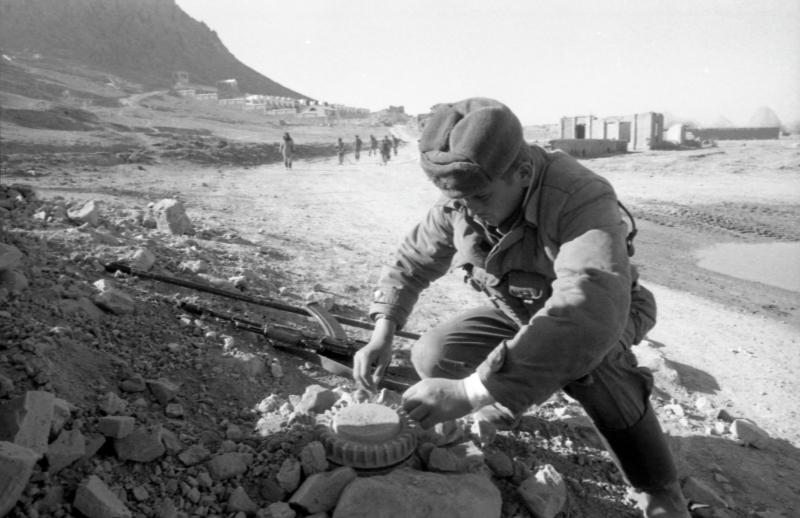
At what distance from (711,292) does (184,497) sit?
5.36 m

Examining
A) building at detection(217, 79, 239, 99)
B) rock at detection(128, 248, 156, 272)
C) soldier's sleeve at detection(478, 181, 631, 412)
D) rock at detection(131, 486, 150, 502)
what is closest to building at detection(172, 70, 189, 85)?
building at detection(217, 79, 239, 99)

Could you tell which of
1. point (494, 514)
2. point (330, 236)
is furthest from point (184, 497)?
point (330, 236)

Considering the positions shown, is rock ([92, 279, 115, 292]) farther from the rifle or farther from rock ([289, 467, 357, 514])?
rock ([289, 467, 357, 514])

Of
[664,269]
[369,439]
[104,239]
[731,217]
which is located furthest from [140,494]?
[731,217]

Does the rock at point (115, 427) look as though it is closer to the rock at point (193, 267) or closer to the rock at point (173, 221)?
the rock at point (193, 267)

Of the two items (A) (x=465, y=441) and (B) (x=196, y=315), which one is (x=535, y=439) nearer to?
(A) (x=465, y=441)

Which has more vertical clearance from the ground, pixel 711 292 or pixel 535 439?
pixel 535 439

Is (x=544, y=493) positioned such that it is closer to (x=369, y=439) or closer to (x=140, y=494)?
(x=369, y=439)

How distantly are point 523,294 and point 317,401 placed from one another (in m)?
0.90

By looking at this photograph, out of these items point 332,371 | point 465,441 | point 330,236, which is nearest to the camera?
point 465,441

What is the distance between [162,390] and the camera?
2.29 meters

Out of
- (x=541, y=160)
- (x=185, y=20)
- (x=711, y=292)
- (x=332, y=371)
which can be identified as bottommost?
(x=711, y=292)

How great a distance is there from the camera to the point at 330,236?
662 cm

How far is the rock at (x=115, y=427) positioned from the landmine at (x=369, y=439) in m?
0.62
